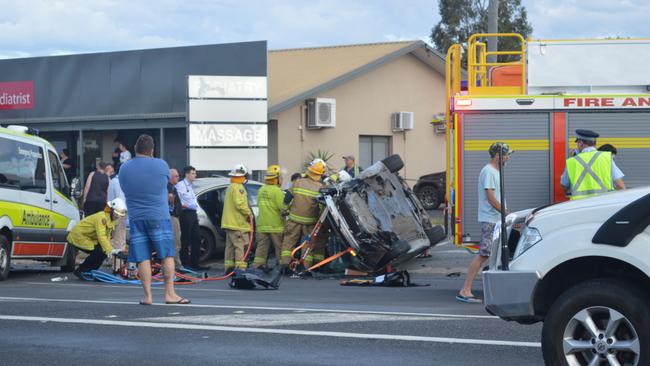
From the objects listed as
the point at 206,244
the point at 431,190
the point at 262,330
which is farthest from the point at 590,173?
the point at 431,190

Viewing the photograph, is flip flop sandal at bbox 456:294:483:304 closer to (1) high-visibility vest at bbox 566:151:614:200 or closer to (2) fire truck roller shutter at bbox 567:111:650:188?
(1) high-visibility vest at bbox 566:151:614:200

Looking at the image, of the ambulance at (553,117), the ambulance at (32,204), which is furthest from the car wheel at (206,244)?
the ambulance at (553,117)

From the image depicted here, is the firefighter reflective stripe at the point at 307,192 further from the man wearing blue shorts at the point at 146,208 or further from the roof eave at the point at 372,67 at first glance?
the roof eave at the point at 372,67

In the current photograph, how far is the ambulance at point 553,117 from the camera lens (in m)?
11.6

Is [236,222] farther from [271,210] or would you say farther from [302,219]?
[302,219]

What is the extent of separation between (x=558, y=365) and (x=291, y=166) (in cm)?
2128

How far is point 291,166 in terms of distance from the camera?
2727cm

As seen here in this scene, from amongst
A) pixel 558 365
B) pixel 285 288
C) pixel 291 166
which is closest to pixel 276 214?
pixel 285 288

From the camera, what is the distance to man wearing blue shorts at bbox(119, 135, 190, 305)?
10.2 metres

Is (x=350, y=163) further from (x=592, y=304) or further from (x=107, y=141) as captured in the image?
(x=592, y=304)

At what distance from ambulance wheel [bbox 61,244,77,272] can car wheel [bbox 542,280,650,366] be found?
35.7 feet

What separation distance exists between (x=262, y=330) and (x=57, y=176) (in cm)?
801

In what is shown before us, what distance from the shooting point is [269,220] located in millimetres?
14914

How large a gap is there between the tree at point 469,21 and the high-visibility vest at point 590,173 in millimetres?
43385
